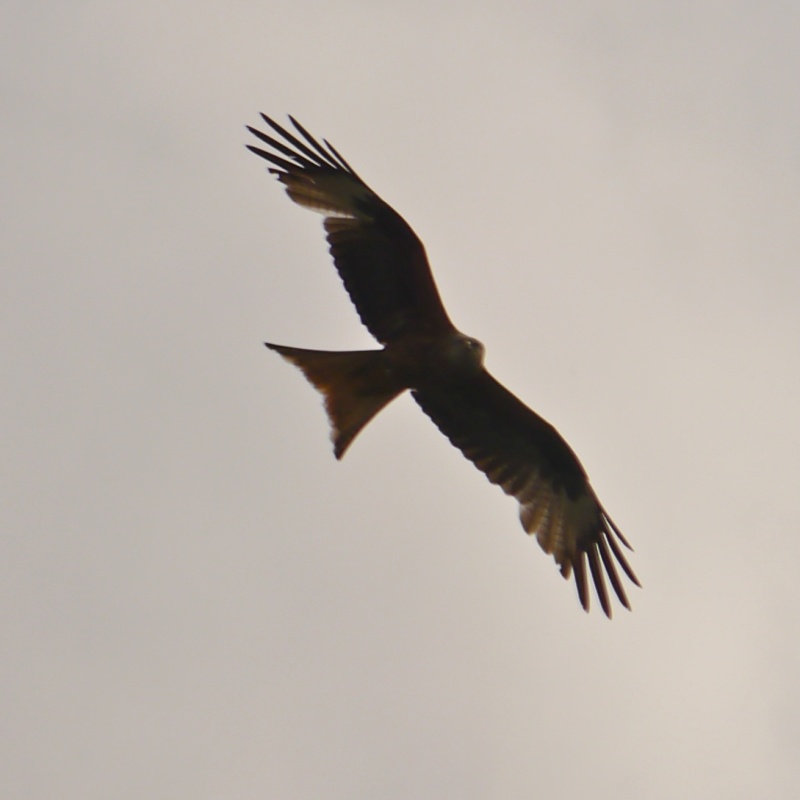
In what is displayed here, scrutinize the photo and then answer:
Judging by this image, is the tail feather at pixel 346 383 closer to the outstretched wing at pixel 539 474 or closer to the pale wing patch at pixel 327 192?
the outstretched wing at pixel 539 474

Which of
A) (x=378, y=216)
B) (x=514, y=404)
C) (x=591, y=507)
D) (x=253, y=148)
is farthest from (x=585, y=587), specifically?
(x=253, y=148)

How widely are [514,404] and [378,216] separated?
5.04 ft

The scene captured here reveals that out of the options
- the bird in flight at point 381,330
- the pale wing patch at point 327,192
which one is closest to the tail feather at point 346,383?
the bird in flight at point 381,330

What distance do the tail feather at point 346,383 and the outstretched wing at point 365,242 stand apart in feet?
0.77

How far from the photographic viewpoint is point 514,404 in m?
10.6

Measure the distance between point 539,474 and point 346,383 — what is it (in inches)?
63.2

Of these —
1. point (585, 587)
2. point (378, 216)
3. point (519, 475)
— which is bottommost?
point (585, 587)

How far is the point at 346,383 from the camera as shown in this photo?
10406mm

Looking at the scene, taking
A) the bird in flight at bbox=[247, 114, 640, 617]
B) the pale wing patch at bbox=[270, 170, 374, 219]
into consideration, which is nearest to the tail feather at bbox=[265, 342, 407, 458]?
the bird in flight at bbox=[247, 114, 640, 617]

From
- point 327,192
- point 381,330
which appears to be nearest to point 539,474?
point 381,330

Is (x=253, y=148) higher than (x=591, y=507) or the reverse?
higher

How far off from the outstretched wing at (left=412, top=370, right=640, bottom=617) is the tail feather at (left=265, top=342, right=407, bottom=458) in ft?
1.44

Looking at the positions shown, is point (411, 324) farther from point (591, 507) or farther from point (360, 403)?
point (591, 507)

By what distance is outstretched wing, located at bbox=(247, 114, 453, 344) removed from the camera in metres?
10.3
